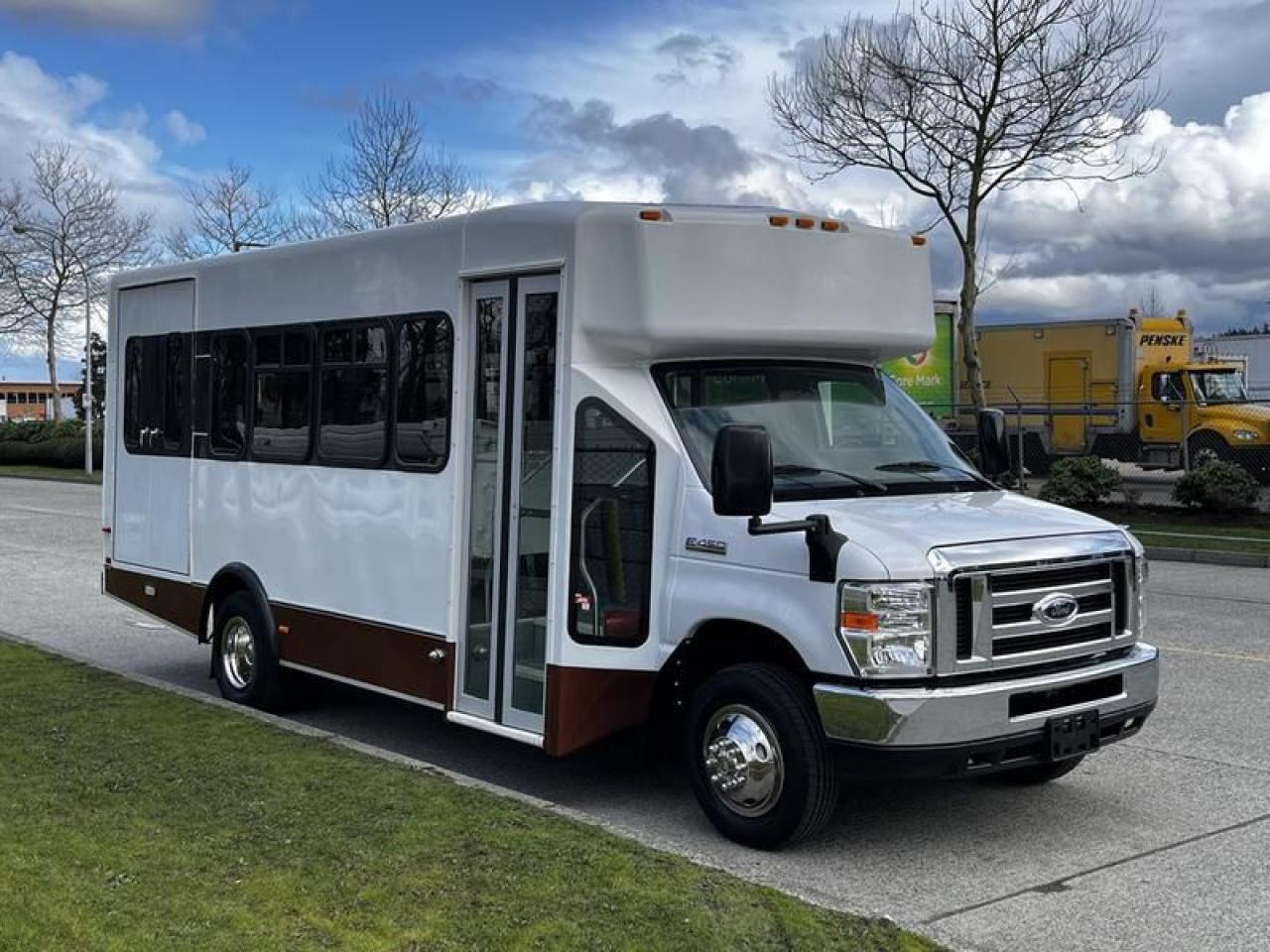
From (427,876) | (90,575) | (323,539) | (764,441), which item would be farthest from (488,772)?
(90,575)

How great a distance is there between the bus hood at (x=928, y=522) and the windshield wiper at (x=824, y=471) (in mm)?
91

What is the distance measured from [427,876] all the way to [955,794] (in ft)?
9.36

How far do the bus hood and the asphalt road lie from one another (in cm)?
128

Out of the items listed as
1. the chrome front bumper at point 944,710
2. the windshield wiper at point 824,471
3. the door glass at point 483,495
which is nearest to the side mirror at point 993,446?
the windshield wiper at point 824,471

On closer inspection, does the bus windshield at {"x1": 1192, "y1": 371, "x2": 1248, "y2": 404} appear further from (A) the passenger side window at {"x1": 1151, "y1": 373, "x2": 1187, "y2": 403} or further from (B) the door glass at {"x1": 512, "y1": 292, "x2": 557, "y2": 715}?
(B) the door glass at {"x1": 512, "y1": 292, "x2": 557, "y2": 715}

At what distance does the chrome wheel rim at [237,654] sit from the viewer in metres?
8.73

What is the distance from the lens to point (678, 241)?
6207 millimetres

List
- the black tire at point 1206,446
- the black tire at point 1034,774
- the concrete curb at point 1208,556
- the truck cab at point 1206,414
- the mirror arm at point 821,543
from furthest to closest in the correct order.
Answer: the black tire at point 1206,446, the truck cab at point 1206,414, the concrete curb at point 1208,556, the black tire at point 1034,774, the mirror arm at point 821,543

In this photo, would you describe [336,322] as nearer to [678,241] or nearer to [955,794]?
[678,241]

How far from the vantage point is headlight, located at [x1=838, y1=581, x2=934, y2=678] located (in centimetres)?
523

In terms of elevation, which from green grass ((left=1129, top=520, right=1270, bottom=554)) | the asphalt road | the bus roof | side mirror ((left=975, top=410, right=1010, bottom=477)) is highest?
the bus roof

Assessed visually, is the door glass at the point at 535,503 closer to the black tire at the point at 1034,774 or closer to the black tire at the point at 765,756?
the black tire at the point at 765,756

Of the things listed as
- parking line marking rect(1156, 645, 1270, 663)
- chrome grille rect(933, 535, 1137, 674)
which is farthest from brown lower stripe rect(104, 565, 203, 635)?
parking line marking rect(1156, 645, 1270, 663)

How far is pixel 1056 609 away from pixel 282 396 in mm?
4919
